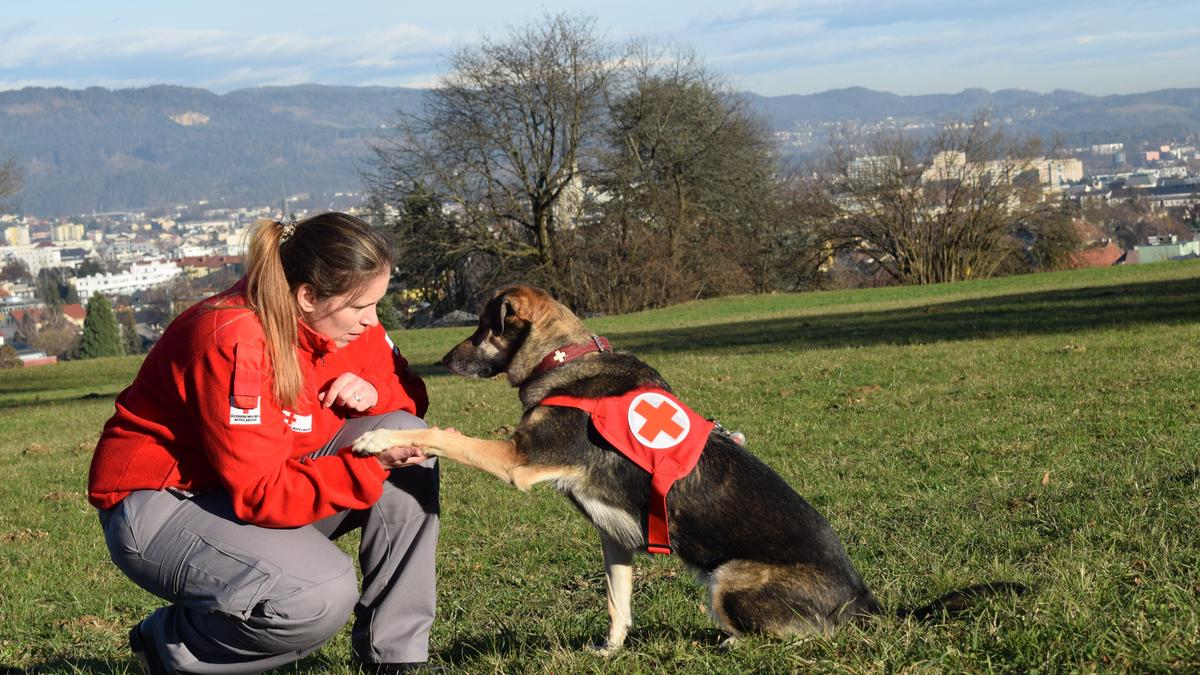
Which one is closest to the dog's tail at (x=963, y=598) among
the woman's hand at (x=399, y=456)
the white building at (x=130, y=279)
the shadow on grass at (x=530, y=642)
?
the shadow on grass at (x=530, y=642)

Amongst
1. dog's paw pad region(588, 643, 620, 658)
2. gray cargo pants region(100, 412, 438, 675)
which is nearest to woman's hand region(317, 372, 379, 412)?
gray cargo pants region(100, 412, 438, 675)

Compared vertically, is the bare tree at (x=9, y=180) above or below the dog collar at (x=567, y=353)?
above

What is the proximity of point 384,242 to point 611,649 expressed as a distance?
1.79m

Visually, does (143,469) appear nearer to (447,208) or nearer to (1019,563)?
(1019,563)

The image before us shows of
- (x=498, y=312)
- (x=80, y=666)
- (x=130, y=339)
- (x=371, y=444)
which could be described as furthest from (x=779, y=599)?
(x=130, y=339)

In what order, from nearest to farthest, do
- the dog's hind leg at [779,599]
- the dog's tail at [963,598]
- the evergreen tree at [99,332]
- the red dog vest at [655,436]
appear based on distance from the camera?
Result: the dog's tail at [963,598], the dog's hind leg at [779,599], the red dog vest at [655,436], the evergreen tree at [99,332]

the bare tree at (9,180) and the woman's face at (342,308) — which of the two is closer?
the woman's face at (342,308)

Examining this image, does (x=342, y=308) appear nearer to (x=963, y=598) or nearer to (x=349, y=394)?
(x=349, y=394)

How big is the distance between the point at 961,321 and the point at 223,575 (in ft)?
53.8

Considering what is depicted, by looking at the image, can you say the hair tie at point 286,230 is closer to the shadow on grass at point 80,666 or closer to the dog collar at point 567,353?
the dog collar at point 567,353

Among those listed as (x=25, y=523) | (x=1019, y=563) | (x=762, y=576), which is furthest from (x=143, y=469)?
(x=25, y=523)

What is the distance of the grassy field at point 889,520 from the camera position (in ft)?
12.1

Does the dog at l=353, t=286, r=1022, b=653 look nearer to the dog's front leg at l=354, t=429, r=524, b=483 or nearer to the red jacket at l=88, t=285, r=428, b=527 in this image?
the dog's front leg at l=354, t=429, r=524, b=483

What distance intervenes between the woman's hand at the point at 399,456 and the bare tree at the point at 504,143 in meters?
38.5
